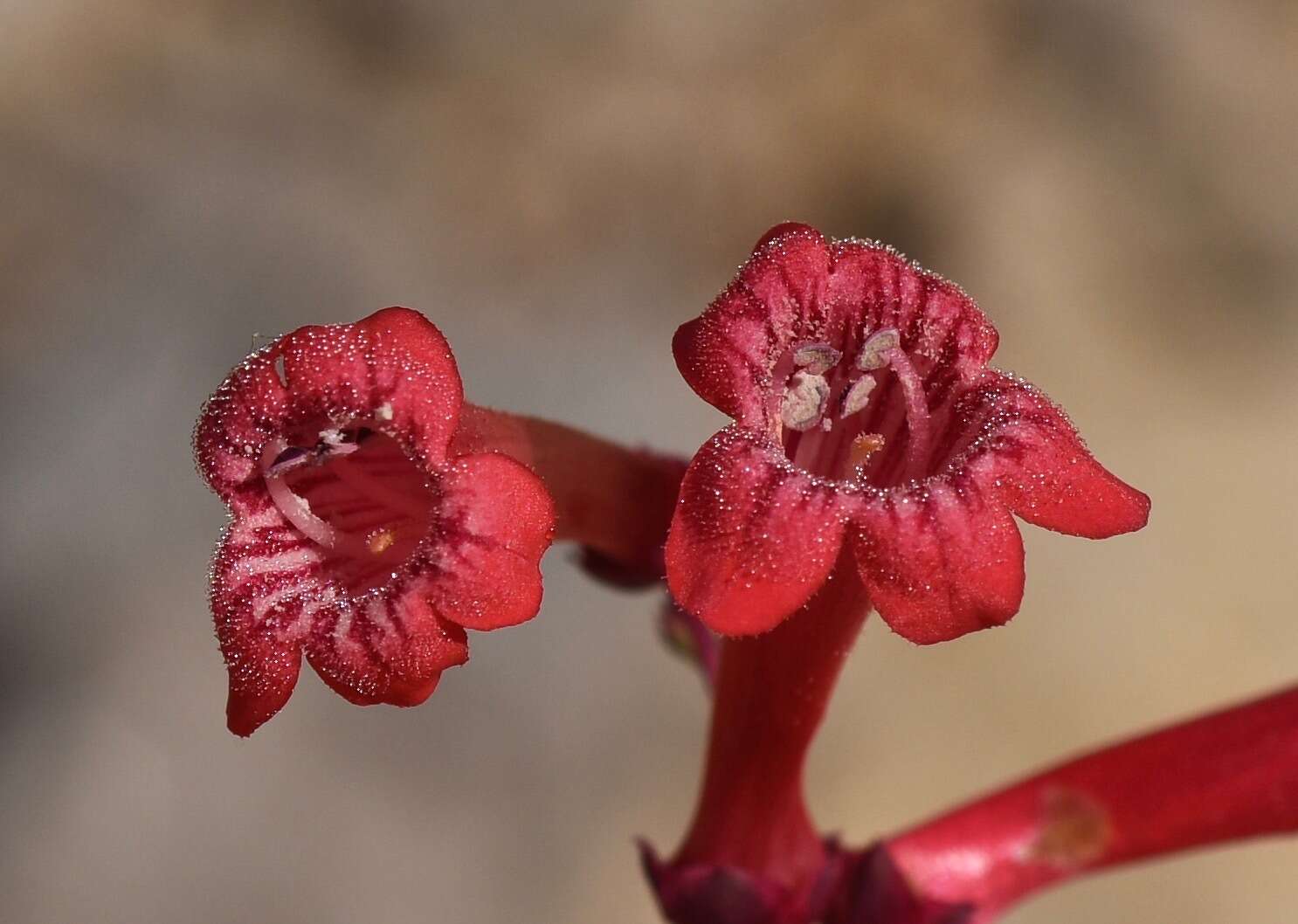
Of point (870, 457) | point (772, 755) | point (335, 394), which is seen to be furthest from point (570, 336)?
point (335, 394)

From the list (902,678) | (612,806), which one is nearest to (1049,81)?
(902,678)

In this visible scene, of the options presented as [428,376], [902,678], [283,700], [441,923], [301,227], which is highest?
[301,227]

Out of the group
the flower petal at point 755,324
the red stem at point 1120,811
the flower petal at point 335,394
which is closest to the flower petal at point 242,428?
the flower petal at point 335,394

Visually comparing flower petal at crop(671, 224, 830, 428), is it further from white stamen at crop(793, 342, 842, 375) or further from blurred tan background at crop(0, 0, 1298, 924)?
blurred tan background at crop(0, 0, 1298, 924)

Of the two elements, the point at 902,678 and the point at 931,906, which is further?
the point at 902,678

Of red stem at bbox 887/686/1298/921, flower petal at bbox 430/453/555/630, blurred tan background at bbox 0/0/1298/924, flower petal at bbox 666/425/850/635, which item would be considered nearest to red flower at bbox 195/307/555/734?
flower petal at bbox 430/453/555/630

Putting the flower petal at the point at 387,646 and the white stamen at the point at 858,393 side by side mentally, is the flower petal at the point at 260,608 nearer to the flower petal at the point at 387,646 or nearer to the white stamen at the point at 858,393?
the flower petal at the point at 387,646

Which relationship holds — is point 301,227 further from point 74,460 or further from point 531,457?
point 531,457
